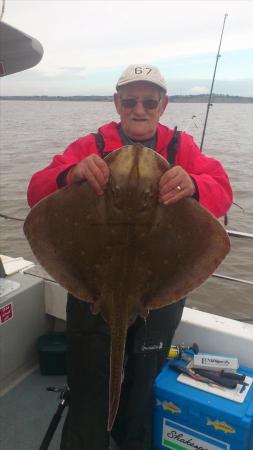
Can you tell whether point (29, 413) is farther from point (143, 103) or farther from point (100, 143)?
point (143, 103)

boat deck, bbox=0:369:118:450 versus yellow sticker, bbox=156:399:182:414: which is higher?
yellow sticker, bbox=156:399:182:414

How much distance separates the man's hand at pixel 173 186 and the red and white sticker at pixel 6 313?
8.04 ft

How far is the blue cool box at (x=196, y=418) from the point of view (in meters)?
2.73

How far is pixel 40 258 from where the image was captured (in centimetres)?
201

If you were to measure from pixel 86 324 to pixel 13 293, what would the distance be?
1464mm

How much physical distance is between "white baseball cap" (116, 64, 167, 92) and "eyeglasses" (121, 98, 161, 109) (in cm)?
9

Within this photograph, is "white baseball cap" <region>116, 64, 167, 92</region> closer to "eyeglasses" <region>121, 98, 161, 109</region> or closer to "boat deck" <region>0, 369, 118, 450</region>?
"eyeglasses" <region>121, 98, 161, 109</region>

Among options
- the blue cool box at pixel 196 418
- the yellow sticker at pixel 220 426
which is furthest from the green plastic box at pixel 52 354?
the yellow sticker at pixel 220 426

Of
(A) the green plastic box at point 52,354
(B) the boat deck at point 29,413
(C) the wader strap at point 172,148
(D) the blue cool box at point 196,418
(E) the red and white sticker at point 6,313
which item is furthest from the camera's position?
(A) the green plastic box at point 52,354

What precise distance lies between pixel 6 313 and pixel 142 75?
249 cm

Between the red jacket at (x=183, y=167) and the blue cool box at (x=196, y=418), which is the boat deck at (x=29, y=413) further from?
the red jacket at (x=183, y=167)

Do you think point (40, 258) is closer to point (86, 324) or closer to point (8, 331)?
point (86, 324)

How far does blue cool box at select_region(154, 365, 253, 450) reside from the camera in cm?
273

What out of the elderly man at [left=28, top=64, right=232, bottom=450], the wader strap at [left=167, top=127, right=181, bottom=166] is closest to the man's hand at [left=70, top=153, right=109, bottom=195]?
the elderly man at [left=28, top=64, right=232, bottom=450]
